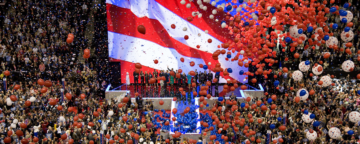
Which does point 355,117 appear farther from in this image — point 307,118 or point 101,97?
point 101,97

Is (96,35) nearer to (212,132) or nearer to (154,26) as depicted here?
(154,26)

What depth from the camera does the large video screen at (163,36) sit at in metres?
11.1

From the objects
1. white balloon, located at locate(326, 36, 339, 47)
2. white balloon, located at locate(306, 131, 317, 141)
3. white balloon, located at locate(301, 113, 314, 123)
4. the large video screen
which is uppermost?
the large video screen

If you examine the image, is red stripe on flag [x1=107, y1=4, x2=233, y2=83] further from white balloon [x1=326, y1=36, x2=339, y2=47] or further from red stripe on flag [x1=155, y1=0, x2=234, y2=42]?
white balloon [x1=326, y1=36, x2=339, y2=47]

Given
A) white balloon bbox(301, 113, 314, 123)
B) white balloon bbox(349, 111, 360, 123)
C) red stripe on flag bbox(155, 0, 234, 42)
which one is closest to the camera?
white balloon bbox(349, 111, 360, 123)

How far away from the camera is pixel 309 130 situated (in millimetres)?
6344

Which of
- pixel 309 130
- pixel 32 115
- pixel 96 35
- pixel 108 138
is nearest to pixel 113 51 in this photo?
pixel 96 35

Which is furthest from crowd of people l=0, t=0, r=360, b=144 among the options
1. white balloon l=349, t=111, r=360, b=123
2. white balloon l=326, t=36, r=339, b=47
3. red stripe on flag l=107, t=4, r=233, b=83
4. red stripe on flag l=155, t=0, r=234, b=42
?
red stripe on flag l=155, t=0, r=234, b=42

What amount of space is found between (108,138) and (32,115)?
8.49 ft

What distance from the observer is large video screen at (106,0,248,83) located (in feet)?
36.4

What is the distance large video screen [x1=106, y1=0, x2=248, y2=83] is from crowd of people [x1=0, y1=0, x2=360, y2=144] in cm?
70

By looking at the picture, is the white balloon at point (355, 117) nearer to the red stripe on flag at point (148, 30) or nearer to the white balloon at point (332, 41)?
the white balloon at point (332, 41)

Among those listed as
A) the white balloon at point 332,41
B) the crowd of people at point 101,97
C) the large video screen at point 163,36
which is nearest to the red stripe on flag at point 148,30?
the large video screen at point 163,36

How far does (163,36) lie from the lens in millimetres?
11359
